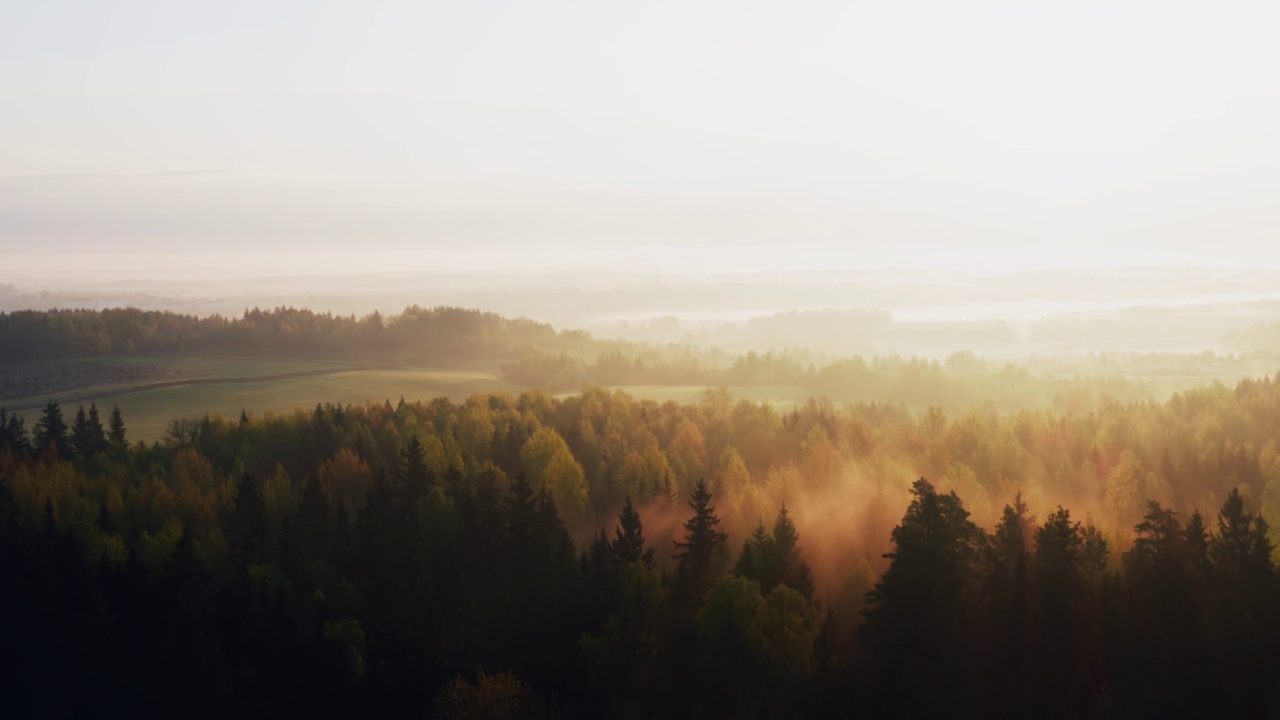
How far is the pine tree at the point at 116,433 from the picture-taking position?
107438 mm

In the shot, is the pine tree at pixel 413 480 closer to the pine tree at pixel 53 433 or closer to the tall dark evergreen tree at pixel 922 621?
the tall dark evergreen tree at pixel 922 621

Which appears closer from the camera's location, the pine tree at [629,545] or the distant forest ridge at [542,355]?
the pine tree at [629,545]

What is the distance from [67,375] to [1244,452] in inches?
5853

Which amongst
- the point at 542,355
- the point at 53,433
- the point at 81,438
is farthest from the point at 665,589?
the point at 542,355

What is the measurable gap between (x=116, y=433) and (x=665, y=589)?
76.9 metres

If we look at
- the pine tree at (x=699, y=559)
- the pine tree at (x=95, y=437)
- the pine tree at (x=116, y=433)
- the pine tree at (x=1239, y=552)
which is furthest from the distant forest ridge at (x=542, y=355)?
the pine tree at (x=699, y=559)

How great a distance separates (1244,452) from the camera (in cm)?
8838

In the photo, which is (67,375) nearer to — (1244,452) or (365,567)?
(365,567)

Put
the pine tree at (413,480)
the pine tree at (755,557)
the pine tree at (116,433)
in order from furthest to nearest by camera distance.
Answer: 1. the pine tree at (116,433)
2. the pine tree at (413,480)
3. the pine tree at (755,557)

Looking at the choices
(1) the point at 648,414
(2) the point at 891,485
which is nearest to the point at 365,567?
(2) the point at 891,485

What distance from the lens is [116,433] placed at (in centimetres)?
10981

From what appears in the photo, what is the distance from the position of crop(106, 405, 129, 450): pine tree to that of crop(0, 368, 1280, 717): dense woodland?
45.9 feet

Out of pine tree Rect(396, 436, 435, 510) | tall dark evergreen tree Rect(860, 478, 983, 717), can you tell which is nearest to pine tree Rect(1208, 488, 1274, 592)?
tall dark evergreen tree Rect(860, 478, 983, 717)

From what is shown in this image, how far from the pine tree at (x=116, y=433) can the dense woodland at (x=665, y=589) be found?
551 inches
